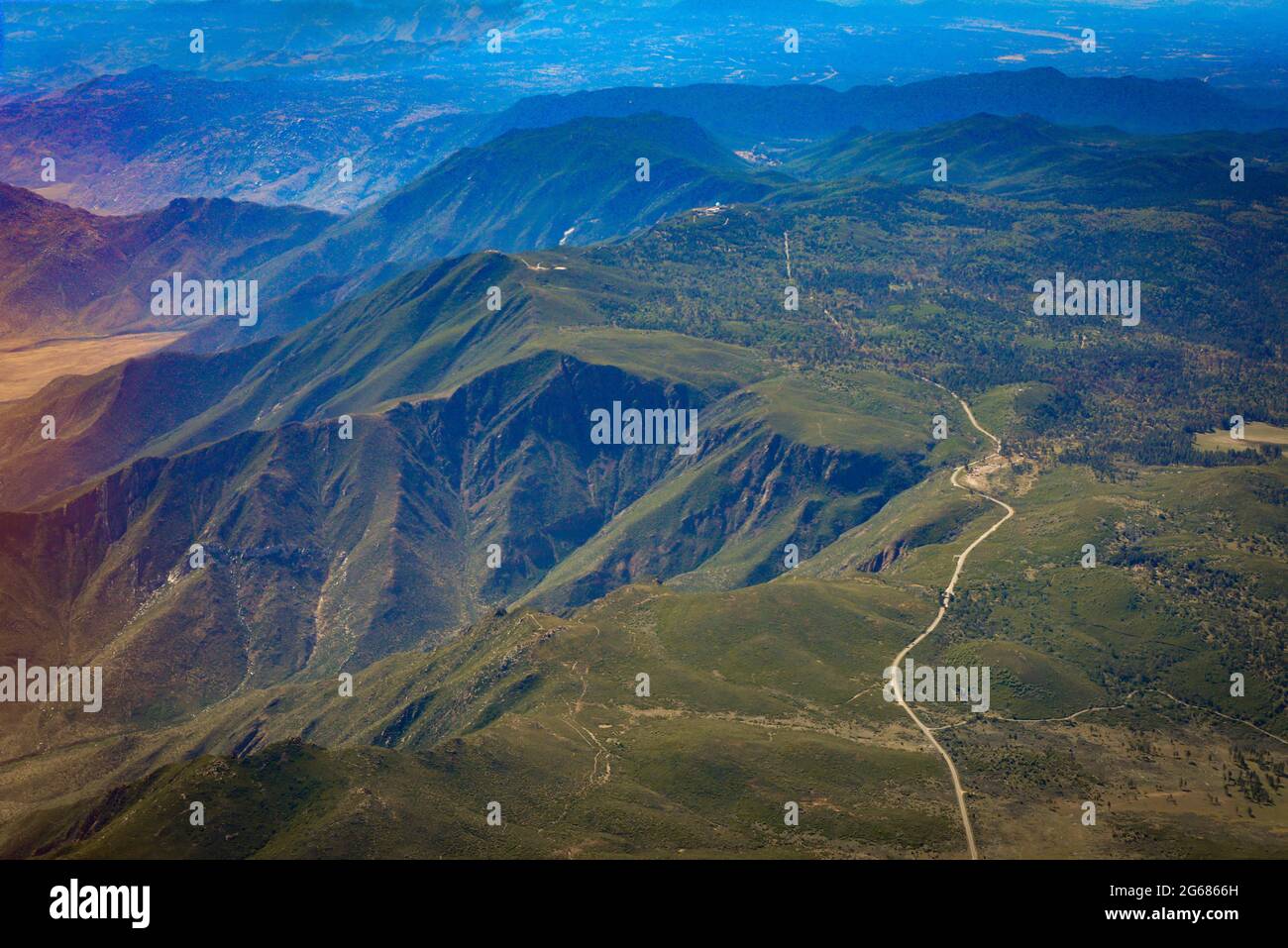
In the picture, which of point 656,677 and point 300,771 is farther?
point 656,677

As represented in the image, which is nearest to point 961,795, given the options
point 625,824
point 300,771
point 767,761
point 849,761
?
point 849,761

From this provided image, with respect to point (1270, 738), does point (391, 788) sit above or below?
above

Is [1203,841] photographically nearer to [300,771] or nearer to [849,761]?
[849,761]

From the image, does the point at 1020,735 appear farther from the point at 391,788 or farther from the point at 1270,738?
the point at 391,788
